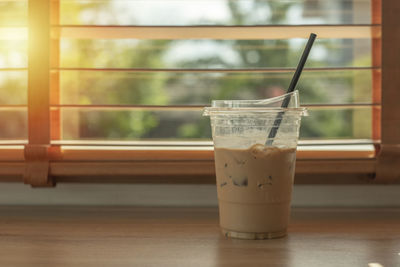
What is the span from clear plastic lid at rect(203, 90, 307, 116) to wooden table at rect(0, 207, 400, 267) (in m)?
0.28

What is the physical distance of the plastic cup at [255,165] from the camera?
108 centimetres

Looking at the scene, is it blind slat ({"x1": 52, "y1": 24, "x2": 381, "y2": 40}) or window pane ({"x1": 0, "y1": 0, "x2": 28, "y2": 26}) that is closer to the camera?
blind slat ({"x1": 52, "y1": 24, "x2": 381, "y2": 40})

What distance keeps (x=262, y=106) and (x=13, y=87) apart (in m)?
0.90

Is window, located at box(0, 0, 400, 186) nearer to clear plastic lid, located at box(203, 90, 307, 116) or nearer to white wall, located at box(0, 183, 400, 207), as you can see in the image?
white wall, located at box(0, 183, 400, 207)

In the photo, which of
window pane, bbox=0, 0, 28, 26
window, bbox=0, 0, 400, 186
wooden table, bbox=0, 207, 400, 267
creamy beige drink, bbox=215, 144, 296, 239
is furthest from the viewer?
window pane, bbox=0, 0, 28, 26

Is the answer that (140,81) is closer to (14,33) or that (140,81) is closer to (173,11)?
(173,11)

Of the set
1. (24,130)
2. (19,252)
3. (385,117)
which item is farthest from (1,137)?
(385,117)

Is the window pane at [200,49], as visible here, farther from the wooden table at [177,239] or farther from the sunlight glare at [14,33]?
the wooden table at [177,239]

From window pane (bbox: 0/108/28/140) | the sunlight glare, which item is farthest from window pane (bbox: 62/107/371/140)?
the sunlight glare

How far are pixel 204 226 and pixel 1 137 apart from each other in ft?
2.54

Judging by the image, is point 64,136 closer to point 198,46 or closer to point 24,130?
point 24,130

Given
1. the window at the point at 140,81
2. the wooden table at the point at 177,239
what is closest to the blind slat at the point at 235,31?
the window at the point at 140,81

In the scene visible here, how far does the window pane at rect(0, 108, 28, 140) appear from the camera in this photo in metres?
1.63

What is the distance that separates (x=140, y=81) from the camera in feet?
5.92
